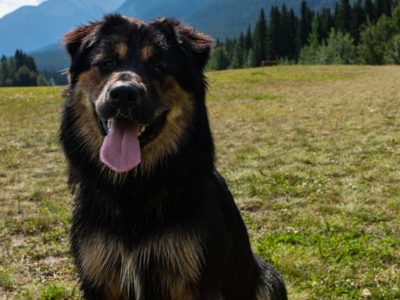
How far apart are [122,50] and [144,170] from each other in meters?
1.10

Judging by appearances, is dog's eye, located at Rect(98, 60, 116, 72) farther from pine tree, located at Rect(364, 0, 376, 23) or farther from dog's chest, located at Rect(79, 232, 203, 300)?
pine tree, located at Rect(364, 0, 376, 23)

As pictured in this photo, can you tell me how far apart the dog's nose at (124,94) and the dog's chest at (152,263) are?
117cm

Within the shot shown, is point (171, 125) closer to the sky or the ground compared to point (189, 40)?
closer to the ground

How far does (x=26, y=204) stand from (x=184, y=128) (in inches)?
220

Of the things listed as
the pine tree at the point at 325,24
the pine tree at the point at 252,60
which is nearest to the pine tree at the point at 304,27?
the pine tree at the point at 325,24

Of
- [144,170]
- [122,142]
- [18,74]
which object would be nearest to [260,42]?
[18,74]

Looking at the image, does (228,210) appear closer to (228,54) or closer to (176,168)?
(176,168)

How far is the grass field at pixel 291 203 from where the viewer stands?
5977 mm

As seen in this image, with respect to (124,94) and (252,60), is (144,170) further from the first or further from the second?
(252,60)

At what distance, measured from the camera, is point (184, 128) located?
4219mm

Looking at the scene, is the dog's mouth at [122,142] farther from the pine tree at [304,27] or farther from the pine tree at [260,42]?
the pine tree at [304,27]

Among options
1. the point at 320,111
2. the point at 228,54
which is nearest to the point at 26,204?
the point at 320,111

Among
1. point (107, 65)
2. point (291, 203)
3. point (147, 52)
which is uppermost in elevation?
point (147, 52)

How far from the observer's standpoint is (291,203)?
8477 millimetres
